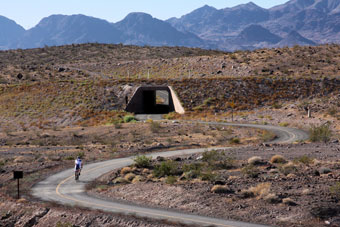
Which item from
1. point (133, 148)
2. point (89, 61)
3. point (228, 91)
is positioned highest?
point (89, 61)

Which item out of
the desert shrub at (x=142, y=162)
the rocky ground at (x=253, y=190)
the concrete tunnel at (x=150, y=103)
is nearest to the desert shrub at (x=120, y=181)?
the rocky ground at (x=253, y=190)

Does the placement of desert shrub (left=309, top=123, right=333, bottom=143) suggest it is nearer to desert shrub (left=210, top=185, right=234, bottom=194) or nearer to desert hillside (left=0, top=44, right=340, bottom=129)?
desert shrub (left=210, top=185, right=234, bottom=194)

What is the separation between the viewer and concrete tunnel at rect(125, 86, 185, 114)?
58.8 meters

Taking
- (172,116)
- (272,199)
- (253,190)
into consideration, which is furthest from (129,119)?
(272,199)

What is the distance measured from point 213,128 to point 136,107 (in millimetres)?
19031

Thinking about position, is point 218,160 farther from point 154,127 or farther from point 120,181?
point 154,127

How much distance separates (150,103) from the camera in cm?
6744

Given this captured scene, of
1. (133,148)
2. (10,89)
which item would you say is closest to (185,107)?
(133,148)

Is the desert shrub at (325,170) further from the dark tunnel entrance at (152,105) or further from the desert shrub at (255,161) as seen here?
the dark tunnel entrance at (152,105)

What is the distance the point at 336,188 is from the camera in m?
18.1

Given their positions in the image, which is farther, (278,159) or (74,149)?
(74,149)

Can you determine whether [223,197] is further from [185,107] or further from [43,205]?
[185,107]

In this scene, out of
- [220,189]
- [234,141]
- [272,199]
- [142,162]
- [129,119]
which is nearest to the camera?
[272,199]

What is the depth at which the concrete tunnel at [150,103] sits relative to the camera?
58.8 metres
